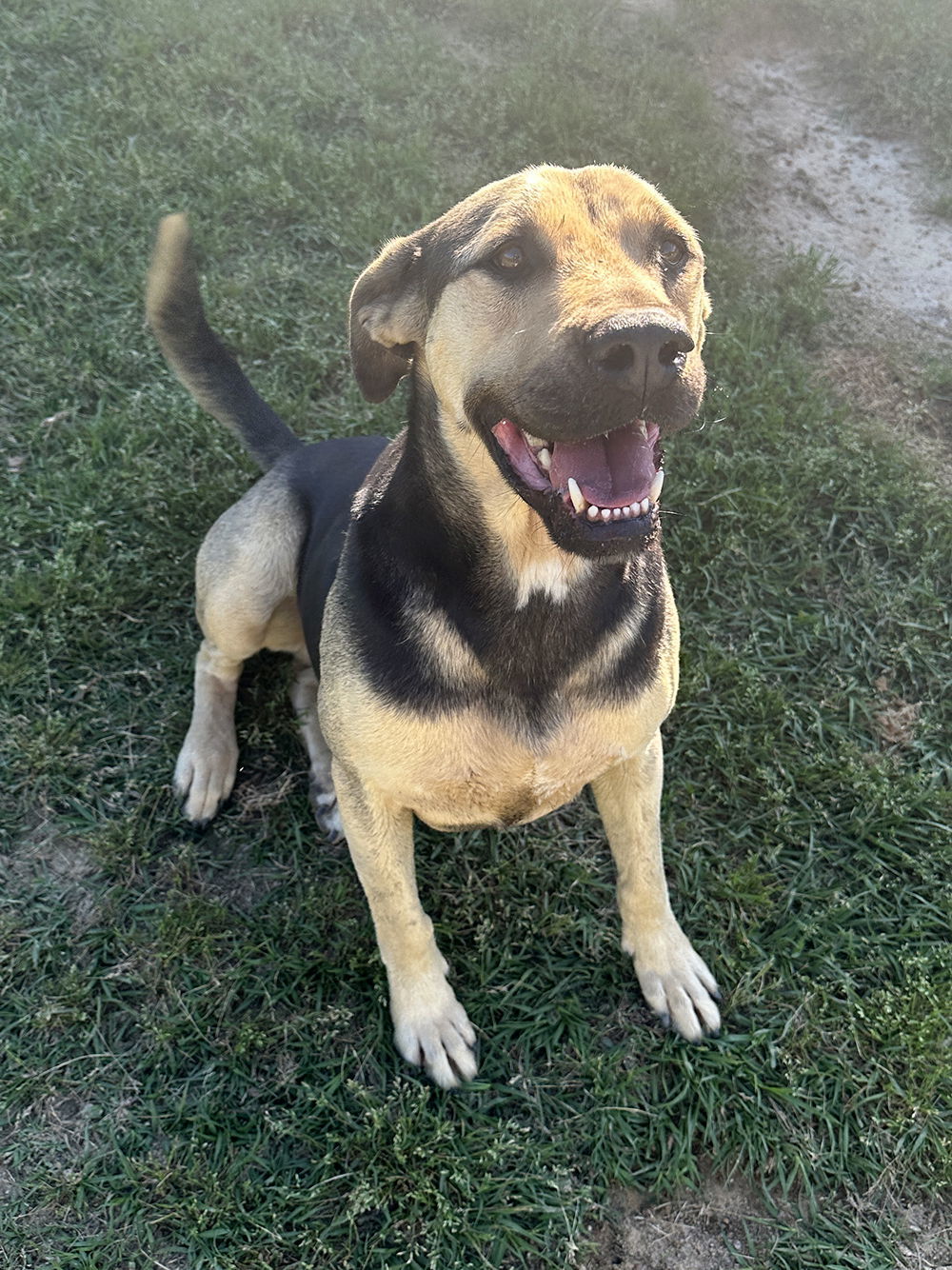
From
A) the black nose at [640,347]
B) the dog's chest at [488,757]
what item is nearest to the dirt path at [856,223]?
the dog's chest at [488,757]

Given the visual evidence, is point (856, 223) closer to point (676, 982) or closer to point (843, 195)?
Answer: point (843, 195)

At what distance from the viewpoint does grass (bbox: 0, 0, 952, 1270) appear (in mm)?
3166

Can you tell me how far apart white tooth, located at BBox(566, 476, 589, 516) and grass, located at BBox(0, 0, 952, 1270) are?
5.59 ft

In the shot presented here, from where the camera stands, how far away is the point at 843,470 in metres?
5.07

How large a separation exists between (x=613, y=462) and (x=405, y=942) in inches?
70.4

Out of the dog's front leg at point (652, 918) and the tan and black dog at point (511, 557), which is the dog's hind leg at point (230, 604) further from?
the dog's front leg at point (652, 918)

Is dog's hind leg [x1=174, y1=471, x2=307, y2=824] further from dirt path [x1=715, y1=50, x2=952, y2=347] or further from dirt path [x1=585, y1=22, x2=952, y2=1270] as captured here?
dirt path [x1=715, y1=50, x2=952, y2=347]

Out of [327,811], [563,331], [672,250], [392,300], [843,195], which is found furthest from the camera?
[843,195]

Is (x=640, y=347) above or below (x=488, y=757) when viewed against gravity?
above

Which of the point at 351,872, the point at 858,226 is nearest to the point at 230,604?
the point at 351,872

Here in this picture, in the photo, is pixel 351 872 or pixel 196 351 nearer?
pixel 351 872

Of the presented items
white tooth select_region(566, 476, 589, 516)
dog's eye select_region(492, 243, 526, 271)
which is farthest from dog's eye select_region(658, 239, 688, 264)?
white tooth select_region(566, 476, 589, 516)

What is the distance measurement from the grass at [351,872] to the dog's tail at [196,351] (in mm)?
772

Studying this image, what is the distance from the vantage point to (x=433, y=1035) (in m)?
3.37
